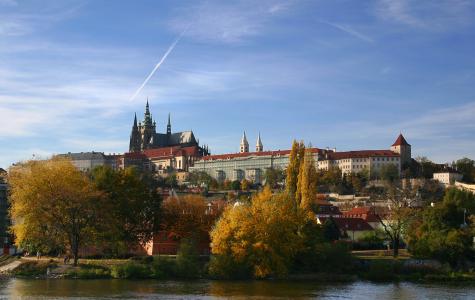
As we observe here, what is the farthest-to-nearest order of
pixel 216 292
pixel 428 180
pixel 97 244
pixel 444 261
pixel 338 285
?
1. pixel 428 180
2. pixel 97 244
3. pixel 444 261
4. pixel 338 285
5. pixel 216 292

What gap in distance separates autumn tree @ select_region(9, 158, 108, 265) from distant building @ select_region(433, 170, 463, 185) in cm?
11332

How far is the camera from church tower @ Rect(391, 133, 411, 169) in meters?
169

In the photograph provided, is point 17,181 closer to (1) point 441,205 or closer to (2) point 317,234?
(2) point 317,234

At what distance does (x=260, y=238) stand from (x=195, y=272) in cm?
499

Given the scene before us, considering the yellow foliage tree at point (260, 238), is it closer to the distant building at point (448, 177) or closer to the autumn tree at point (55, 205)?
the autumn tree at point (55, 205)

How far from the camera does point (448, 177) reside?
155375 millimetres

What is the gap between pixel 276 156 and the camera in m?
191

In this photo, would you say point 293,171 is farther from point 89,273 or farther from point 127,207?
point 89,273

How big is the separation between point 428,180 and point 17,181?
384 ft

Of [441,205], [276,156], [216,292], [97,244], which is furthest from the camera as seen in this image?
[276,156]

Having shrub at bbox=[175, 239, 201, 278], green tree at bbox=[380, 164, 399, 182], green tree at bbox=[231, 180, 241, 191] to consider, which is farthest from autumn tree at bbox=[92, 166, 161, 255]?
green tree at bbox=[380, 164, 399, 182]

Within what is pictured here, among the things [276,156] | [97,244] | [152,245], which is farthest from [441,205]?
[276,156]

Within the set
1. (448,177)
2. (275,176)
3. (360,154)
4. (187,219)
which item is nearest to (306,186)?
(187,219)

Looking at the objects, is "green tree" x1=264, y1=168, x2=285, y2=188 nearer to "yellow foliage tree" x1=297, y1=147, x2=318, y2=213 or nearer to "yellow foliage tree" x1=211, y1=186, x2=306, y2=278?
"yellow foliage tree" x1=297, y1=147, x2=318, y2=213
